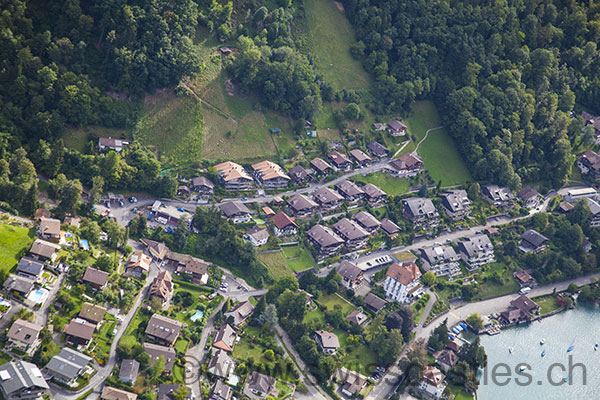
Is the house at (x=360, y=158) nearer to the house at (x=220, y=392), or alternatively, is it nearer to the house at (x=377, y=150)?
the house at (x=377, y=150)

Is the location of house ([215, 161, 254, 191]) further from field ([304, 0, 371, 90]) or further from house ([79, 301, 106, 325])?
house ([79, 301, 106, 325])

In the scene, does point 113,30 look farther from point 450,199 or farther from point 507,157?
point 507,157

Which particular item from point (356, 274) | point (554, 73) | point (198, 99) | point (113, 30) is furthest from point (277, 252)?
point (554, 73)

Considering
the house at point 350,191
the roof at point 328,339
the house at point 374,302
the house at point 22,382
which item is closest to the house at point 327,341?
the roof at point 328,339

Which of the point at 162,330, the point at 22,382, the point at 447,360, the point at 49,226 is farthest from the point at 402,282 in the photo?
the point at 22,382

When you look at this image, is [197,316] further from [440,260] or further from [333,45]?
[333,45]

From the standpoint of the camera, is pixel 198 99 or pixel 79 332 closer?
pixel 79 332

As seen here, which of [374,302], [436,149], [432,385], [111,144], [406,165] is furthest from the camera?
[436,149]
